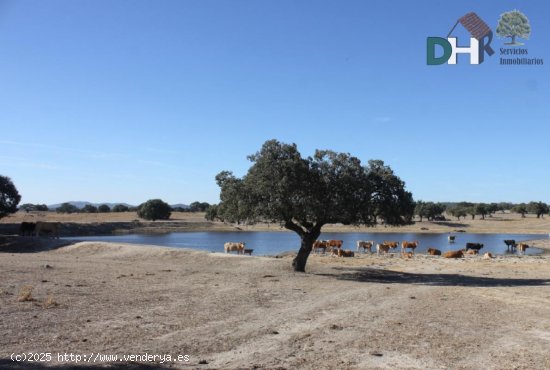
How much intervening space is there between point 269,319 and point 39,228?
146ft

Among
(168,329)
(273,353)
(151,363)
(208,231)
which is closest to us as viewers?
(151,363)

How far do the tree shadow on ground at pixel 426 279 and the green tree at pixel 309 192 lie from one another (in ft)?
8.79

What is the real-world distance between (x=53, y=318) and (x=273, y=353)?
5493mm

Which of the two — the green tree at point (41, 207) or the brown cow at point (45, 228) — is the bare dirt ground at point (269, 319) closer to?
the brown cow at point (45, 228)

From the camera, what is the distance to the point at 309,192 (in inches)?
925

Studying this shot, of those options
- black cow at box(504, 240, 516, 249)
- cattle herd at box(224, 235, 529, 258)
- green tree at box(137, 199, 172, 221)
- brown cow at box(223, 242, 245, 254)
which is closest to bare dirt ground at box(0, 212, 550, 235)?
green tree at box(137, 199, 172, 221)

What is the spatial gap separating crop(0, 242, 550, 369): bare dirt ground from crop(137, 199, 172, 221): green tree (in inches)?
3436

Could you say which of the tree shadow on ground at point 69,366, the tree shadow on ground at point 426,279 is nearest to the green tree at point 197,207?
the tree shadow on ground at point 426,279

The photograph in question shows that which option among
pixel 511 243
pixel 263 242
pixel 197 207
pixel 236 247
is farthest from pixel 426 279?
pixel 197 207

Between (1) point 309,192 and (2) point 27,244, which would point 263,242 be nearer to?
(2) point 27,244

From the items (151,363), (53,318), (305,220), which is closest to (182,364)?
(151,363)

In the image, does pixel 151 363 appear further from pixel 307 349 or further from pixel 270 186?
pixel 270 186

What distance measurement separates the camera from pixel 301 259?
25.0m

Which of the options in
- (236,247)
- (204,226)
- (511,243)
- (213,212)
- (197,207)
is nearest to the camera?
(236,247)
